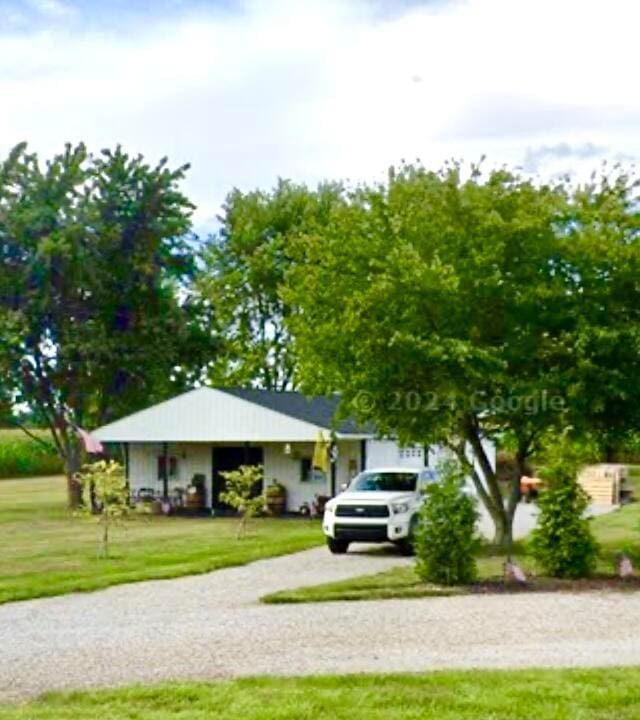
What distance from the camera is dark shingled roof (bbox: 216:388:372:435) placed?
35.1 metres

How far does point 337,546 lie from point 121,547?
483cm

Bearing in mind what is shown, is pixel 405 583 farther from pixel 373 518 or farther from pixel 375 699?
pixel 375 699

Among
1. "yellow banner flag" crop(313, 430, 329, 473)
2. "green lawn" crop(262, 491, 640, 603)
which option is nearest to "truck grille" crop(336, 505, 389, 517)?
"green lawn" crop(262, 491, 640, 603)

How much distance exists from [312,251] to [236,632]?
452 inches

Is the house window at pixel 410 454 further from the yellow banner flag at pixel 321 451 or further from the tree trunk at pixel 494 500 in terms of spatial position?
the tree trunk at pixel 494 500

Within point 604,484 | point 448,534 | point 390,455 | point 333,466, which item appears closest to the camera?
point 448,534

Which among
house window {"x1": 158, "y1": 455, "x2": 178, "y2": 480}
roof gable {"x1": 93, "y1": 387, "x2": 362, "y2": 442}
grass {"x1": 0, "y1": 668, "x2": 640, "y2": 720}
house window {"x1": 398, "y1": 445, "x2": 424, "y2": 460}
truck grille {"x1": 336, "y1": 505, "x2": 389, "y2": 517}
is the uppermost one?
roof gable {"x1": 93, "y1": 387, "x2": 362, "y2": 442}

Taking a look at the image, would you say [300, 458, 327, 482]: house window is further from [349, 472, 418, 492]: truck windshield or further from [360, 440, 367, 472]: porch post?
[349, 472, 418, 492]: truck windshield

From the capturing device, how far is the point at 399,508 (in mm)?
22219

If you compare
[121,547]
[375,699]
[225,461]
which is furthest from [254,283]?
[375,699]

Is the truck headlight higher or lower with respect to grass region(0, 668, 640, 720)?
higher

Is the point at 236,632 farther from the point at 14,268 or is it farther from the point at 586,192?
the point at 14,268

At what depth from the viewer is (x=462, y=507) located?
57.1ft

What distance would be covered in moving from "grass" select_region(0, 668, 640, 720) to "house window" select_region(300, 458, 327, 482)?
26.2 meters
